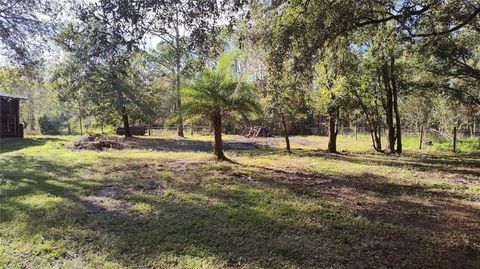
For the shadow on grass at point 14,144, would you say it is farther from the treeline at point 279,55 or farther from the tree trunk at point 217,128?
the tree trunk at point 217,128

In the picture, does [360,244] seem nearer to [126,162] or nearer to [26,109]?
[126,162]

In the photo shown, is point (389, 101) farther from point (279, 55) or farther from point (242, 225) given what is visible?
point (242, 225)

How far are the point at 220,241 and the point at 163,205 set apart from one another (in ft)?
6.00

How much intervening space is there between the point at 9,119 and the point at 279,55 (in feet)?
73.9

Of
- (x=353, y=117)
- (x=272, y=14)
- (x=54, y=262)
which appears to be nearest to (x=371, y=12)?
(x=272, y=14)

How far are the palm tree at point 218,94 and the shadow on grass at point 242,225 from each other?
327 cm

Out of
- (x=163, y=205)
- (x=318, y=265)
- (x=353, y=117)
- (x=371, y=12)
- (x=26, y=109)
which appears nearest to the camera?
(x=318, y=265)

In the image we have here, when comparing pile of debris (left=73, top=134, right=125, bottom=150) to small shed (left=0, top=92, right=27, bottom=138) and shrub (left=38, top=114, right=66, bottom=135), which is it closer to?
small shed (left=0, top=92, right=27, bottom=138)

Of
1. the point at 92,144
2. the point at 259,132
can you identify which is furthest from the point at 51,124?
the point at 92,144

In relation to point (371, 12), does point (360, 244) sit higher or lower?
lower

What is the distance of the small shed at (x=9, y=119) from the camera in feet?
69.2

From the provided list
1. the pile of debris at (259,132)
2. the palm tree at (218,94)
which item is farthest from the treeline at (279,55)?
the pile of debris at (259,132)

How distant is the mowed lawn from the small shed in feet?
53.0

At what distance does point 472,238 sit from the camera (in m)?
3.85
